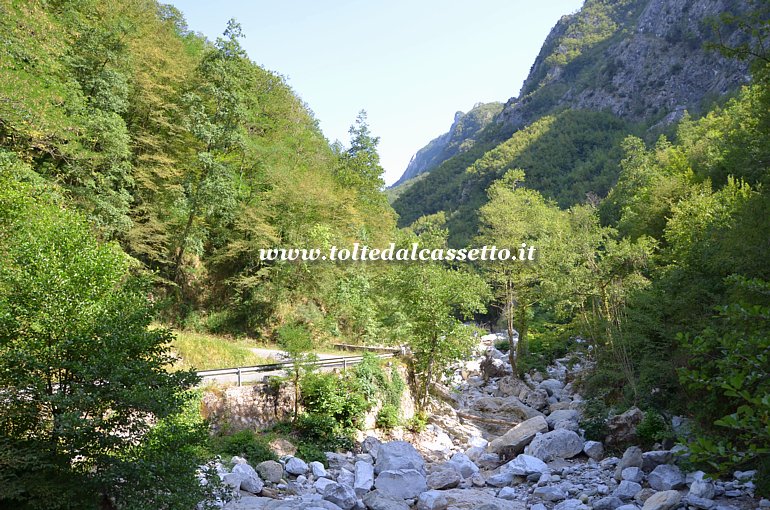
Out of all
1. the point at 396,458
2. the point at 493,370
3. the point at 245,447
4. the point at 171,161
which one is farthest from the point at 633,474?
the point at 171,161

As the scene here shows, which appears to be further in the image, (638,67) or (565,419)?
(638,67)

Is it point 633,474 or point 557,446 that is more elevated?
point 633,474

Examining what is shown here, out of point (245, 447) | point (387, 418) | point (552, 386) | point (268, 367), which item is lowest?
point (552, 386)

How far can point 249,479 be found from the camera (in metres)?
11.7

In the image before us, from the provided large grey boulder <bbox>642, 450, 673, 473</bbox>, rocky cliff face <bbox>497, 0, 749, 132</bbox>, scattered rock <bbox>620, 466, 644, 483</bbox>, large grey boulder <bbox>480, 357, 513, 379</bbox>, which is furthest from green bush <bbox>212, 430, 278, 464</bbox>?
rocky cliff face <bbox>497, 0, 749, 132</bbox>

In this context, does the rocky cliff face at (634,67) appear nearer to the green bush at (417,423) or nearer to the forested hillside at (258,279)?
the forested hillside at (258,279)

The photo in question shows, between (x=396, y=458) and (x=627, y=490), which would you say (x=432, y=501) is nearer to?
(x=396, y=458)

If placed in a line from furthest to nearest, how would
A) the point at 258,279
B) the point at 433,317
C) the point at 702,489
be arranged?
1. the point at 258,279
2. the point at 433,317
3. the point at 702,489

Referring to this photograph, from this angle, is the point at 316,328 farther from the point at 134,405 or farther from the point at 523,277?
the point at 134,405

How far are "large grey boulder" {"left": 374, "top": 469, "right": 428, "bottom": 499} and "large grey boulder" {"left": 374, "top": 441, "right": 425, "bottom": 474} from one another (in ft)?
1.84

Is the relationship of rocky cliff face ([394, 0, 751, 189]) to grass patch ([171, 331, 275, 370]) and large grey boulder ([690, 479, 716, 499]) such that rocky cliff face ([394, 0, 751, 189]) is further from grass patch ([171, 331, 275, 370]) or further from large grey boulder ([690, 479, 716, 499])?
grass patch ([171, 331, 275, 370])

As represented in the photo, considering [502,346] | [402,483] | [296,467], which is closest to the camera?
[402,483]

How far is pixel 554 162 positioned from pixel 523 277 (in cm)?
5948

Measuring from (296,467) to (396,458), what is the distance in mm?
3071
